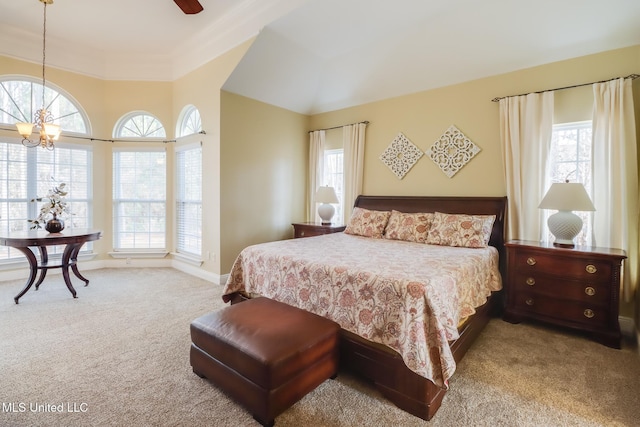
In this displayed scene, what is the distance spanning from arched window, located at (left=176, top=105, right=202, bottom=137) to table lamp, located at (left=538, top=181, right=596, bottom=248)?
464 centimetres

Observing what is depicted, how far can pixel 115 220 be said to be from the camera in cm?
511

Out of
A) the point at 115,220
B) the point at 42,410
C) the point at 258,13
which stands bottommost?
the point at 42,410

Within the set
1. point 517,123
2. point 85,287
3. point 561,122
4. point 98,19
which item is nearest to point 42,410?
point 85,287

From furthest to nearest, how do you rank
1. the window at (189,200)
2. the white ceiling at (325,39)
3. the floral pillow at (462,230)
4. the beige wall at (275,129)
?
the window at (189,200), the beige wall at (275,129), the floral pillow at (462,230), the white ceiling at (325,39)

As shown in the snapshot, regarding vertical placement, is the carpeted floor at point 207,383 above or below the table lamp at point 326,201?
below

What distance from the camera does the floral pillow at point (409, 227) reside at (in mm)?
3572

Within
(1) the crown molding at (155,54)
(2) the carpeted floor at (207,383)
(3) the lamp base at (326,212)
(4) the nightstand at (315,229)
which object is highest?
(1) the crown molding at (155,54)

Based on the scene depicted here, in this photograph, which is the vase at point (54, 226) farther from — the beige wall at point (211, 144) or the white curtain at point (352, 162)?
Answer: the white curtain at point (352, 162)

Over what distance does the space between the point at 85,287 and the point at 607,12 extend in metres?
6.55

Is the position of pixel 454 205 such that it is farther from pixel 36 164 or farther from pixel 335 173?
pixel 36 164

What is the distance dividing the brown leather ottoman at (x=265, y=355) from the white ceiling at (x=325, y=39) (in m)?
3.22

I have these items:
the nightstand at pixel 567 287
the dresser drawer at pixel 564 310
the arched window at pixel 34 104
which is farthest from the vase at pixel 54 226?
the dresser drawer at pixel 564 310

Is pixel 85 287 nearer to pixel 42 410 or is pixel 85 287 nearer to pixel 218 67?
pixel 42 410

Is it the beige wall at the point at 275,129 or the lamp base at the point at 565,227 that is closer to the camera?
the lamp base at the point at 565,227
